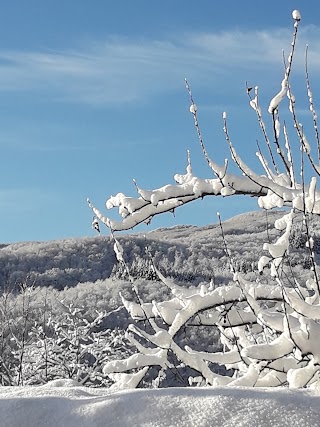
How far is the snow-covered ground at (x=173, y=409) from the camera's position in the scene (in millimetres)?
2201

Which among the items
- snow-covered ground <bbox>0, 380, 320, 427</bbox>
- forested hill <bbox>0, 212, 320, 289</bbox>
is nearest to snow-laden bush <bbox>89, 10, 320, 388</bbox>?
snow-covered ground <bbox>0, 380, 320, 427</bbox>

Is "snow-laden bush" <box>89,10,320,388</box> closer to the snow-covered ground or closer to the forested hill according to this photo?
the snow-covered ground

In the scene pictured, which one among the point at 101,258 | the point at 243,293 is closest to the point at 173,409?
the point at 243,293

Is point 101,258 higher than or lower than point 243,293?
lower

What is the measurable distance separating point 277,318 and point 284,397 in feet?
4.25

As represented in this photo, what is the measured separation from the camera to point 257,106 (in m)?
4.36

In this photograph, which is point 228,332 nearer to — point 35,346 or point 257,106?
point 257,106

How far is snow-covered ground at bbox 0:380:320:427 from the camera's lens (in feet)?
7.22

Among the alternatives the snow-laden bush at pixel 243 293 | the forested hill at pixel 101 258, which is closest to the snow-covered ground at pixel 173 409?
the snow-laden bush at pixel 243 293

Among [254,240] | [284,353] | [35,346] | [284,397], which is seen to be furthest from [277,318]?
[254,240]

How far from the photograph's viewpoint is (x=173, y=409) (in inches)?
89.4

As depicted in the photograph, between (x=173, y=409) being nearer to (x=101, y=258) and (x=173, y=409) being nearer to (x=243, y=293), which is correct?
(x=243, y=293)

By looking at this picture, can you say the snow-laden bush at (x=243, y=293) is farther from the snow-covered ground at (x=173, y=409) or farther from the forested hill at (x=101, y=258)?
the forested hill at (x=101, y=258)

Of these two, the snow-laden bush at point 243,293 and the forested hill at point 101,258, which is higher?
the snow-laden bush at point 243,293
